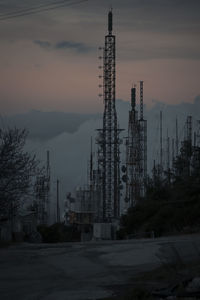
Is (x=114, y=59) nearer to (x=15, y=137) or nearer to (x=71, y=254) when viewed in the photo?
(x=15, y=137)

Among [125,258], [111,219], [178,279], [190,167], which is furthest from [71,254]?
[190,167]

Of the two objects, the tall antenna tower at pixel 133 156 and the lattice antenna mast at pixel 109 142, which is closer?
the lattice antenna mast at pixel 109 142

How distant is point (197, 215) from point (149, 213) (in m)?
7.70

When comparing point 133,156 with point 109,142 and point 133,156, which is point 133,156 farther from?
point 109,142

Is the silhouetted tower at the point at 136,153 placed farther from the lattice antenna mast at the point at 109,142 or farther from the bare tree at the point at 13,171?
the bare tree at the point at 13,171

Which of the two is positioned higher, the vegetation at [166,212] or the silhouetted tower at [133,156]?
the silhouetted tower at [133,156]

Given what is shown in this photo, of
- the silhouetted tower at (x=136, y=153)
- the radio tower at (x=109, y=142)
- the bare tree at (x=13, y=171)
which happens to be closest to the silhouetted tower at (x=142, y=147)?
the silhouetted tower at (x=136, y=153)

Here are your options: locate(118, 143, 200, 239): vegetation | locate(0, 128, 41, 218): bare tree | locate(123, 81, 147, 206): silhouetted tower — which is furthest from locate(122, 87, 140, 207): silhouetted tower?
locate(0, 128, 41, 218): bare tree

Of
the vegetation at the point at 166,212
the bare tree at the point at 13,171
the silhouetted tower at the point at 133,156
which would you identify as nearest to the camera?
the bare tree at the point at 13,171

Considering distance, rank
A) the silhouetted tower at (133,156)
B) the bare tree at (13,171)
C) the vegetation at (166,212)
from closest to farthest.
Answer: the bare tree at (13,171)
the vegetation at (166,212)
the silhouetted tower at (133,156)

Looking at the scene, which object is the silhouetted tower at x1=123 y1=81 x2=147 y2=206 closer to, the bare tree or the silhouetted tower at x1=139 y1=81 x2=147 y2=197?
the silhouetted tower at x1=139 y1=81 x2=147 y2=197

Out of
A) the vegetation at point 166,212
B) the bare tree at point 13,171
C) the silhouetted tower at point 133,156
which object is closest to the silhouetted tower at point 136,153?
the silhouetted tower at point 133,156

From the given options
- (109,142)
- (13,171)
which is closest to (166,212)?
(109,142)

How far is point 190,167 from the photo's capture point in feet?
199
